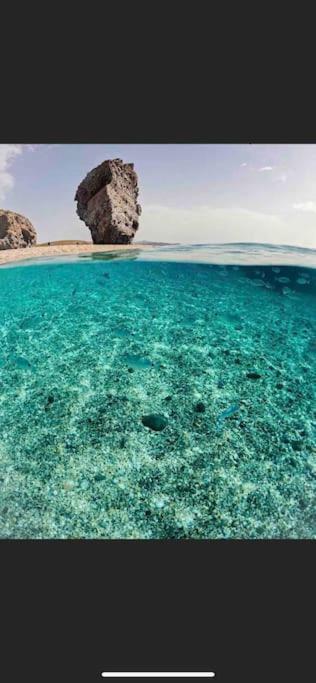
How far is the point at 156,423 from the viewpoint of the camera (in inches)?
124

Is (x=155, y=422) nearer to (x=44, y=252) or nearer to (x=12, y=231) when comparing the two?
(x=44, y=252)

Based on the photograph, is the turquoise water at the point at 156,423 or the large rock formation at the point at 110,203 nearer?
the turquoise water at the point at 156,423

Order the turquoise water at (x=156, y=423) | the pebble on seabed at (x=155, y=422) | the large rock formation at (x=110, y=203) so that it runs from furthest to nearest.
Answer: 1. the large rock formation at (x=110, y=203)
2. the pebble on seabed at (x=155, y=422)
3. the turquoise water at (x=156, y=423)

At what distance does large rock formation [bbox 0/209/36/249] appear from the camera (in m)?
20.9

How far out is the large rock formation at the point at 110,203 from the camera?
18.7 m

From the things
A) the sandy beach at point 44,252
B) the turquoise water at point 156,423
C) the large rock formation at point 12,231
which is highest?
the large rock formation at point 12,231
